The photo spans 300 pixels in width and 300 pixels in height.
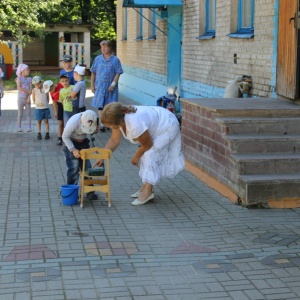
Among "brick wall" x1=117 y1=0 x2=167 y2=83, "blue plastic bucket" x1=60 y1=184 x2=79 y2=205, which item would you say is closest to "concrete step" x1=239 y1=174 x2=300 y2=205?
"blue plastic bucket" x1=60 y1=184 x2=79 y2=205

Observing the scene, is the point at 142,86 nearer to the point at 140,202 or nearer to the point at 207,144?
the point at 207,144

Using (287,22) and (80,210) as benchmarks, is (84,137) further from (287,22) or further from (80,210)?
(287,22)

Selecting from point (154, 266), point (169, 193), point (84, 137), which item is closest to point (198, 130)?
point (169, 193)

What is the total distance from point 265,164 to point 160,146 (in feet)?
4.10

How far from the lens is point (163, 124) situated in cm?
780

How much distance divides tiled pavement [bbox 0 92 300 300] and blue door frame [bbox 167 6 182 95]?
7.23 meters

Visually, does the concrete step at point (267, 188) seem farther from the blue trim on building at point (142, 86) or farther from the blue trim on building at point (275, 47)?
the blue trim on building at point (142, 86)

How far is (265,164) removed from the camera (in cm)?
786

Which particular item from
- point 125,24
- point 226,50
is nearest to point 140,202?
point 226,50

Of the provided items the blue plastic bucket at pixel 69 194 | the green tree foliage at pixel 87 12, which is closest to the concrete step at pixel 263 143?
the blue plastic bucket at pixel 69 194

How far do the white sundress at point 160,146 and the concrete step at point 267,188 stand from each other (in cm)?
88

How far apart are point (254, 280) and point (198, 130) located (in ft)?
14.0

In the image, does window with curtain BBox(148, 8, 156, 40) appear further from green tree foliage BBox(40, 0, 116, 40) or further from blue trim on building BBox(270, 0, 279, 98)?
green tree foliage BBox(40, 0, 116, 40)

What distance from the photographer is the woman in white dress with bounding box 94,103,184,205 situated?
7363mm
